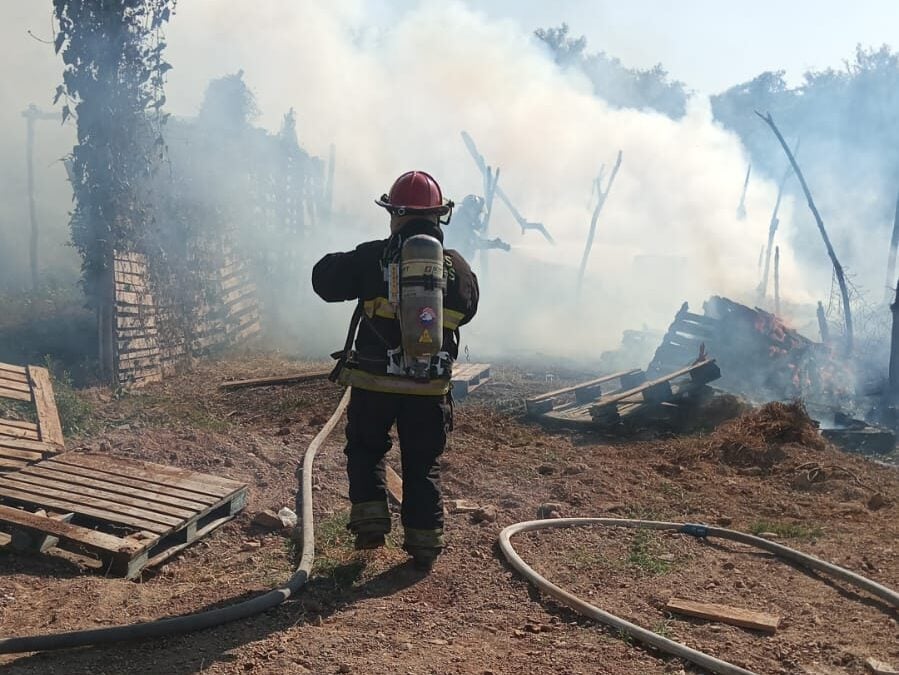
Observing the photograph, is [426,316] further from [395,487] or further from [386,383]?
[395,487]

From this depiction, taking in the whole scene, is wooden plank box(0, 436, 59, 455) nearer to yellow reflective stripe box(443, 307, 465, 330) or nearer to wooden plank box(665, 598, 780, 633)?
yellow reflective stripe box(443, 307, 465, 330)

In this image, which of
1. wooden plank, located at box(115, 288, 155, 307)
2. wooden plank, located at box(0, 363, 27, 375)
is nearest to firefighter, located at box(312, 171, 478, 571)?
wooden plank, located at box(0, 363, 27, 375)

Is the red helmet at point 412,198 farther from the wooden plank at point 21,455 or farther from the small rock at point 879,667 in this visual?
the wooden plank at point 21,455

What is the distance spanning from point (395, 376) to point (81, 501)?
2.13 m

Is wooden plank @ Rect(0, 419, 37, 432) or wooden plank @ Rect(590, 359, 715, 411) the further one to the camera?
wooden plank @ Rect(590, 359, 715, 411)

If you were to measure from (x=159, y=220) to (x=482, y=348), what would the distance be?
25.8 ft

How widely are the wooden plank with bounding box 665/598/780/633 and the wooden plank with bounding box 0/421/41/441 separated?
495cm

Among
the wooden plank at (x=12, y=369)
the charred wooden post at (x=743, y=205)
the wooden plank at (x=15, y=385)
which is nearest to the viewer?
the wooden plank at (x=15, y=385)

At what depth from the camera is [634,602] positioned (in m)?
3.61

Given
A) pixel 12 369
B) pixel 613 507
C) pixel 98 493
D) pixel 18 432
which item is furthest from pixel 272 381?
pixel 613 507

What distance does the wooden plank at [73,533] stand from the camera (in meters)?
3.90

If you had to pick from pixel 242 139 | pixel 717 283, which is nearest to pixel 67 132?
pixel 242 139

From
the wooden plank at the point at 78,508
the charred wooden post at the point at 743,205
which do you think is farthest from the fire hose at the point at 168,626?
the charred wooden post at the point at 743,205

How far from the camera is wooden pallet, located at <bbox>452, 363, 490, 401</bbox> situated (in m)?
10.1
